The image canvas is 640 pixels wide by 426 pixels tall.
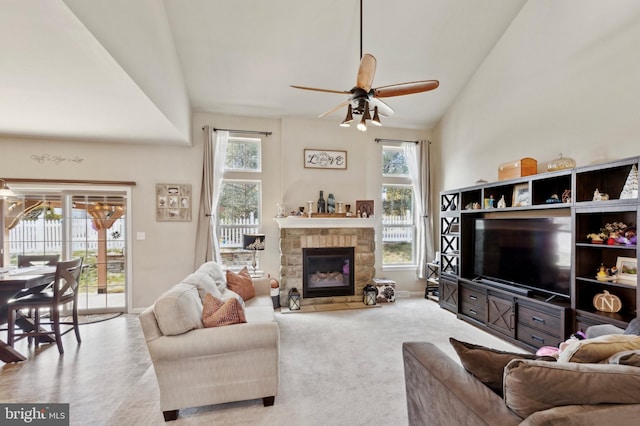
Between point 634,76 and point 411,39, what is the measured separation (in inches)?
95.2

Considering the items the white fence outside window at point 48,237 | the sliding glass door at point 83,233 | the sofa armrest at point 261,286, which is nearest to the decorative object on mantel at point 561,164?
the sofa armrest at point 261,286

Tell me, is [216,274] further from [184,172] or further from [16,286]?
[184,172]

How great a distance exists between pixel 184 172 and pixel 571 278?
5.40 meters

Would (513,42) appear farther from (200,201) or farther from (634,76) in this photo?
(200,201)

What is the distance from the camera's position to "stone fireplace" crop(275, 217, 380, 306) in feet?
15.9

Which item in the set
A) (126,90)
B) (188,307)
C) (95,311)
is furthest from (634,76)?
(95,311)

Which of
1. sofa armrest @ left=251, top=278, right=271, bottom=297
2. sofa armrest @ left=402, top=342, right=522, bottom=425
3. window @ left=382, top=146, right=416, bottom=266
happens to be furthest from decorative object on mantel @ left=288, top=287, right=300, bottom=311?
sofa armrest @ left=402, top=342, right=522, bottom=425

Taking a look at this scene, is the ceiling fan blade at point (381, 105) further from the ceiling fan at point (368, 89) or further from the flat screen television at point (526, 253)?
the flat screen television at point (526, 253)

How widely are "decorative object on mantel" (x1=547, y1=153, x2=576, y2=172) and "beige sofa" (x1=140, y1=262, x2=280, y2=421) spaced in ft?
11.3

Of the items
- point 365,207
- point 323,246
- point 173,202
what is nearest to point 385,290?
point 323,246

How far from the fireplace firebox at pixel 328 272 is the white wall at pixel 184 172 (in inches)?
23.8

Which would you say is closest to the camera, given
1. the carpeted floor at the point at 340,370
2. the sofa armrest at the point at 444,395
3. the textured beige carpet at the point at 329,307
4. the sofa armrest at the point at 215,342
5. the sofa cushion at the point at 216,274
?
the sofa armrest at the point at 444,395

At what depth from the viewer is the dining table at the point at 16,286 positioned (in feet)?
9.50

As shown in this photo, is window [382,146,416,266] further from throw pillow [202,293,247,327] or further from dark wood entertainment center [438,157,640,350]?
throw pillow [202,293,247,327]
